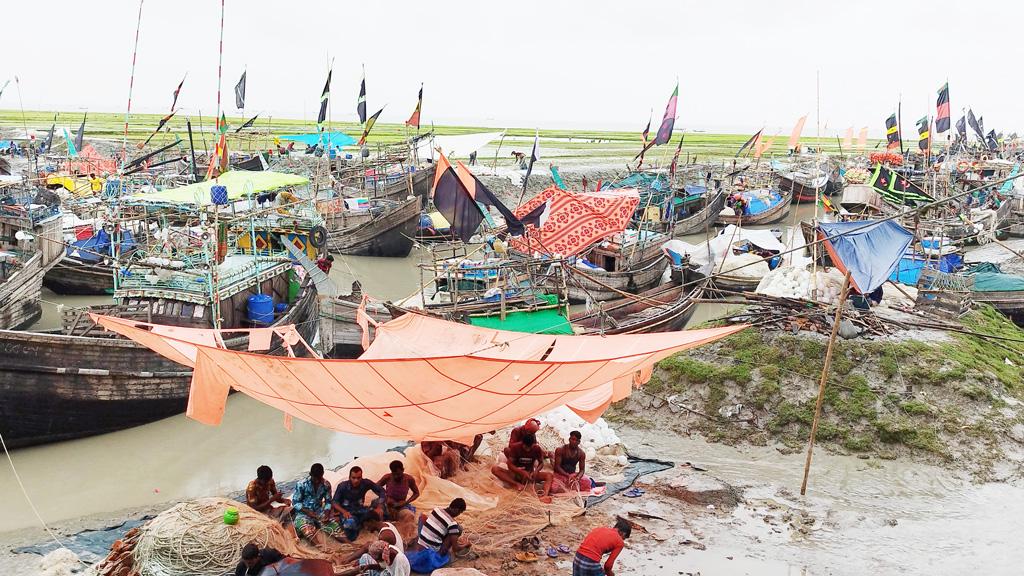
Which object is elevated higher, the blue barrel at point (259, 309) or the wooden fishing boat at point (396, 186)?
the wooden fishing boat at point (396, 186)

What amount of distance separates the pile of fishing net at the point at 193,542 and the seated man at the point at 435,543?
100 cm

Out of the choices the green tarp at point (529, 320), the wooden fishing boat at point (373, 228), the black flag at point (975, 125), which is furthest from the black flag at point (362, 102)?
the black flag at point (975, 125)

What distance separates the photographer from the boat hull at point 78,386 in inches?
396

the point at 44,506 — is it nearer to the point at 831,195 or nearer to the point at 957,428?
the point at 957,428

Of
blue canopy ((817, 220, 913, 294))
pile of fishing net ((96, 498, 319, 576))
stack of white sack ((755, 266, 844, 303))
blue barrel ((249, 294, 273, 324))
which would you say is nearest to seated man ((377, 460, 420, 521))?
pile of fishing net ((96, 498, 319, 576))

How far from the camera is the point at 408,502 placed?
23.9 feet

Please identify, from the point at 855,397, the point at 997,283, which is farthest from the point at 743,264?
A: the point at 855,397

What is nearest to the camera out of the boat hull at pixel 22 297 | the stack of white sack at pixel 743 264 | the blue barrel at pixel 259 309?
the blue barrel at pixel 259 309

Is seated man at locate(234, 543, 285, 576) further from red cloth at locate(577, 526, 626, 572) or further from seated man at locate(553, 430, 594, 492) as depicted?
seated man at locate(553, 430, 594, 492)

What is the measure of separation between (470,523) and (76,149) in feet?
93.5

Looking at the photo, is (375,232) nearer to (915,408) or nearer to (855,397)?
(855,397)

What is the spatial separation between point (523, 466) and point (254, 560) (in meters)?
3.36

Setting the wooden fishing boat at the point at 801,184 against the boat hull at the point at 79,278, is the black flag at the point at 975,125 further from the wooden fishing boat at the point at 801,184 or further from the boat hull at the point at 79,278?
the boat hull at the point at 79,278

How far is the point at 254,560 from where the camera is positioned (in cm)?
542
